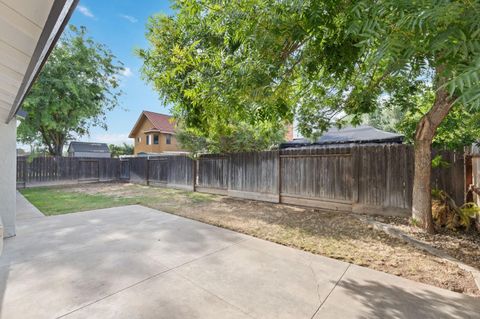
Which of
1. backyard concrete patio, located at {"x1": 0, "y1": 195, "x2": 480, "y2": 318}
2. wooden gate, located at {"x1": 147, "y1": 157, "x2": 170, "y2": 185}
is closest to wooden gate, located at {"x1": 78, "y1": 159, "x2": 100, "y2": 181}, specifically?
wooden gate, located at {"x1": 147, "y1": 157, "x2": 170, "y2": 185}

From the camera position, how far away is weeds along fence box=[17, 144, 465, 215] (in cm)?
509

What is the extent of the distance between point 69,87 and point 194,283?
12.0 m

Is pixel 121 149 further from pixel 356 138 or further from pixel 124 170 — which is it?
pixel 356 138

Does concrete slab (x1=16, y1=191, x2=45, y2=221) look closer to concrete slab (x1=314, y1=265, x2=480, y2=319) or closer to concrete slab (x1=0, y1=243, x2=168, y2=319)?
concrete slab (x1=0, y1=243, x2=168, y2=319)

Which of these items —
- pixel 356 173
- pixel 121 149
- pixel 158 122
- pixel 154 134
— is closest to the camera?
Result: pixel 356 173

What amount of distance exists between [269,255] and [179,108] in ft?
10.7

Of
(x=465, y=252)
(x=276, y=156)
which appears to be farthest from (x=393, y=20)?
(x=276, y=156)

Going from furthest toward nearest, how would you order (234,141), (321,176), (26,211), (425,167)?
1. (234,141)
2. (321,176)
3. (26,211)
4. (425,167)

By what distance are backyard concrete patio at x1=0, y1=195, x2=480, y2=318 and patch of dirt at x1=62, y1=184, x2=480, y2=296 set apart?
29cm

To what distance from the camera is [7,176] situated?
3998 mm

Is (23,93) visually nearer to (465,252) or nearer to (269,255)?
(269,255)

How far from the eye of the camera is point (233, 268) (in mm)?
2916

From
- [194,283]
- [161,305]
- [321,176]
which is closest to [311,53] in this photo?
[194,283]

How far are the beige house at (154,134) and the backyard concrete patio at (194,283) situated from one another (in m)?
17.8
